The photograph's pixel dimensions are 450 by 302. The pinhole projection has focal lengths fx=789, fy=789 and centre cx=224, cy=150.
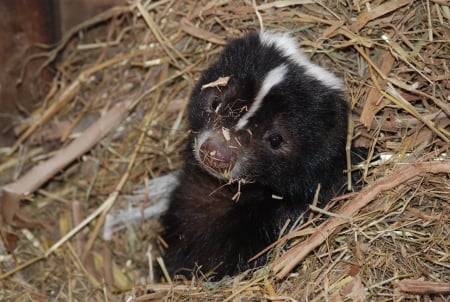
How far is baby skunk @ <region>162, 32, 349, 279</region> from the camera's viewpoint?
3.56m

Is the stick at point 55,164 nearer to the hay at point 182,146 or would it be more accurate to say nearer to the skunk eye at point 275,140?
the hay at point 182,146

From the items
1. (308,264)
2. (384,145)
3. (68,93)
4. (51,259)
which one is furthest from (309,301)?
(68,93)

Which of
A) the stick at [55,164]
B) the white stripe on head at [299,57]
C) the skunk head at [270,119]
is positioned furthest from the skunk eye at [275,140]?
the stick at [55,164]

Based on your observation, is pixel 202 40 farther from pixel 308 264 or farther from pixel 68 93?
pixel 308 264

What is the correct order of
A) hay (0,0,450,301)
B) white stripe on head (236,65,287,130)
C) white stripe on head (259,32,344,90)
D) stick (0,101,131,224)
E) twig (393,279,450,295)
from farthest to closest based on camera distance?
stick (0,101,131,224) → white stripe on head (259,32,344,90) → white stripe on head (236,65,287,130) → hay (0,0,450,301) → twig (393,279,450,295)

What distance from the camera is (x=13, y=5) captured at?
4.47 meters

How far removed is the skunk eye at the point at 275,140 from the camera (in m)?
3.59

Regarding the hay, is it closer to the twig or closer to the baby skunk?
the twig

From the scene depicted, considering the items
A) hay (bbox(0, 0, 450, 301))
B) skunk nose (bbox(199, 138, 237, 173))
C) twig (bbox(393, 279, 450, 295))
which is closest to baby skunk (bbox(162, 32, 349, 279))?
skunk nose (bbox(199, 138, 237, 173))

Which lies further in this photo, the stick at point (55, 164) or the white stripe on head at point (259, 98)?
the stick at point (55, 164)

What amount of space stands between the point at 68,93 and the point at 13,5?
0.60m

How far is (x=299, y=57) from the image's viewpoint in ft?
12.4

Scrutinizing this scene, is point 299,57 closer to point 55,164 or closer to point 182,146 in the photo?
point 182,146

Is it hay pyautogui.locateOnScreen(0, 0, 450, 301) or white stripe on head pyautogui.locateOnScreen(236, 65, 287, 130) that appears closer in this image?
hay pyautogui.locateOnScreen(0, 0, 450, 301)
